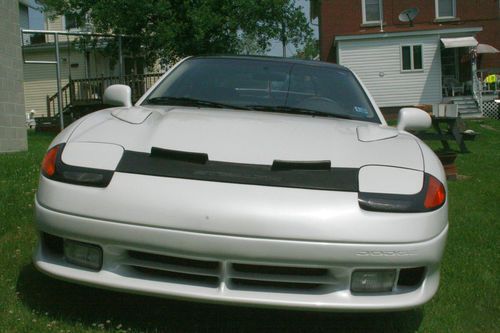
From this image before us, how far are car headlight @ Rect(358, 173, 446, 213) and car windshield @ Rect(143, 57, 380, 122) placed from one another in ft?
3.64

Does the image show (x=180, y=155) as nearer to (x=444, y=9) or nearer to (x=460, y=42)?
(x=460, y=42)

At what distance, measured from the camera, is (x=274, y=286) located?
2.45 m

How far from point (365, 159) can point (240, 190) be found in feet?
2.11

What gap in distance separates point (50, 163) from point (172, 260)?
29.3 inches

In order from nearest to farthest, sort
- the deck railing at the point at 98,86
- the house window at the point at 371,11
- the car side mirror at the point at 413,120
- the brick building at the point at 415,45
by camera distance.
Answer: the car side mirror at the point at 413,120 → the deck railing at the point at 98,86 → the brick building at the point at 415,45 → the house window at the point at 371,11

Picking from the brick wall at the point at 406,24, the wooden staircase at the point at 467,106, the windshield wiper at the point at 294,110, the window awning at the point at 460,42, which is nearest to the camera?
the windshield wiper at the point at 294,110

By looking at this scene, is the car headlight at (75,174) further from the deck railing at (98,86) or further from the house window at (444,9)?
the house window at (444,9)

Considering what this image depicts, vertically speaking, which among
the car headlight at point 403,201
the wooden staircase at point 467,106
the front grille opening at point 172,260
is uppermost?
the car headlight at point 403,201

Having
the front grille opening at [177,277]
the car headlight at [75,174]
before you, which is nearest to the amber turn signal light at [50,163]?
the car headlight at [75,174]

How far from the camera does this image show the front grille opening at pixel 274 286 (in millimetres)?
2434

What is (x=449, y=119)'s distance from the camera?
12.0m

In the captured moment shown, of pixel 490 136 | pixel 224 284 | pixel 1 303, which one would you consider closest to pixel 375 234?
pixel 224 284

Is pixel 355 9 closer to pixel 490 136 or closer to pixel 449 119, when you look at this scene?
pixel 490 136

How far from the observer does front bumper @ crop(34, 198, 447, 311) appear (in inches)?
92.4
